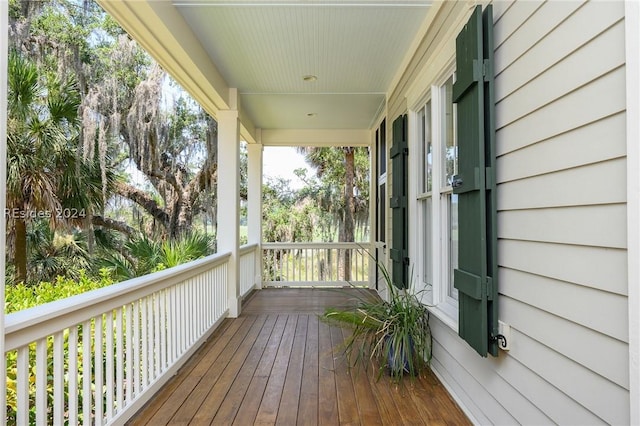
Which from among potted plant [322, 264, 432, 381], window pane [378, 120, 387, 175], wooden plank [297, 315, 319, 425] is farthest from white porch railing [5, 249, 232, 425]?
window pane [378, 120, 387, 175]

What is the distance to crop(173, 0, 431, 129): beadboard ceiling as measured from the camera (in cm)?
265

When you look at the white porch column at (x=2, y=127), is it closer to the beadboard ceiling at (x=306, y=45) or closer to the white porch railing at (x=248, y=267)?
the beadboard ceiling at (x=306, y=45)

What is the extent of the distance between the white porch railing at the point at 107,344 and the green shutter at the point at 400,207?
74.3 inches

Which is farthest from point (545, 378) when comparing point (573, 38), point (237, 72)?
point (237, 72)

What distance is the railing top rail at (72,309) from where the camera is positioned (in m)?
1.36

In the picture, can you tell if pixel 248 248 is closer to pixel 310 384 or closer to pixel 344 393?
pixel 310 384

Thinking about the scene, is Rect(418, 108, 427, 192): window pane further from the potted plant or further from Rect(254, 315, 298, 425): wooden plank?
Rect(254, 315, 298, 425): wooden plank

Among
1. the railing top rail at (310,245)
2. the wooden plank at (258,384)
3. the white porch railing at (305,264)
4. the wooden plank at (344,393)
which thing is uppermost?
the railing top rail at (310,245)


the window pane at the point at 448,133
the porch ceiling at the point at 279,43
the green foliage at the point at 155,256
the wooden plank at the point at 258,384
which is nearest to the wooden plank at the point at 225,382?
the wooden plank at the point at 258,384

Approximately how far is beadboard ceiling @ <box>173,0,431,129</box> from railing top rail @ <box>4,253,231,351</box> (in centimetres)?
193

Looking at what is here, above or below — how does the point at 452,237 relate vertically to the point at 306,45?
below

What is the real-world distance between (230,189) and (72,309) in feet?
9.25

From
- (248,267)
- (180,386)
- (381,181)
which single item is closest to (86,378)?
(180,386)

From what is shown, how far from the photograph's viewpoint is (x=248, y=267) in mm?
5852
